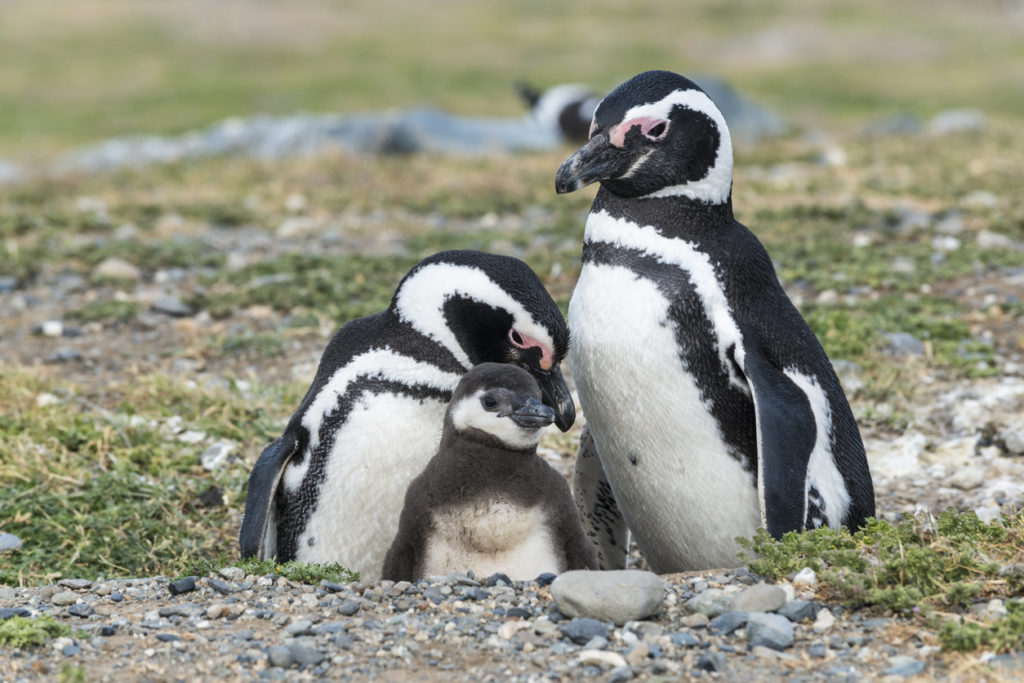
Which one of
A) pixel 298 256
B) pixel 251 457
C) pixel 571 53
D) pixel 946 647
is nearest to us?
pixel 946 647

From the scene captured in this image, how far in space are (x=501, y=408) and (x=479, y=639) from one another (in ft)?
3.21

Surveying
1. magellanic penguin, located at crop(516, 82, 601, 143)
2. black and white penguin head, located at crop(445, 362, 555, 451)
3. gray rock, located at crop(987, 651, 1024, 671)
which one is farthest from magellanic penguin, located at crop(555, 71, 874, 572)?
magellanic penguin, located at crop(516, 82, 601, 143)

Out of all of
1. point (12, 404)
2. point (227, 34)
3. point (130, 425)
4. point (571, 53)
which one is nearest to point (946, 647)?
point (130, 425)

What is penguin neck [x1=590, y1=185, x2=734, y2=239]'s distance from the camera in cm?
447

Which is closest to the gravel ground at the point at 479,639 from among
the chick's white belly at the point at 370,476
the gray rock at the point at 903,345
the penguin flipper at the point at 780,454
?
the penguin flipper at the point at 780,454

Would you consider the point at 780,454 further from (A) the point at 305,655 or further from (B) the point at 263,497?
(B) the point at 263,497

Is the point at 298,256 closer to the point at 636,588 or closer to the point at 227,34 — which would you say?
the point at 636,588

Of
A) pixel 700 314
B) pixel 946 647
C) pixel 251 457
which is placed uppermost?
pixel 700 314

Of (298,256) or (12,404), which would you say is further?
(298,256)

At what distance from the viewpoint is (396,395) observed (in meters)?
4.58

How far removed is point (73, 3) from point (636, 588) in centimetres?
5057

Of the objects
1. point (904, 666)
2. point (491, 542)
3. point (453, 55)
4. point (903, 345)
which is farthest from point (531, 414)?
point (453, 55)

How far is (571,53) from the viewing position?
132 ft

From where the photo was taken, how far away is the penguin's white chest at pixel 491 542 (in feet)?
13.8
